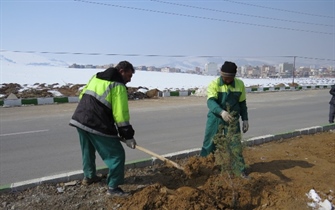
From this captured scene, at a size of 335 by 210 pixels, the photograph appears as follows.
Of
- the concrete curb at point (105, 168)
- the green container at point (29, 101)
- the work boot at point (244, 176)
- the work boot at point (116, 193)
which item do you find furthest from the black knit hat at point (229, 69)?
the green container at point (29, 101)

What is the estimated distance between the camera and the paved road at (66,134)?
17.4 feet

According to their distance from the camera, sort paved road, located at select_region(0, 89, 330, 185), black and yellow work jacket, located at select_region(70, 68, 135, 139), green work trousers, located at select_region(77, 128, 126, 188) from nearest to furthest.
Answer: black and yellow work jacket, located at select_region(70, 68, 135, 139), green work trousers, located at select_region(77, 128, 126, 188), paved road, located at select_region(0, 89, 330, 185)

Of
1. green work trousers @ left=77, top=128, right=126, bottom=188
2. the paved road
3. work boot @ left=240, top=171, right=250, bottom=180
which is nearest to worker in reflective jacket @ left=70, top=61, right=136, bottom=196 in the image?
green work trousers @ left=77, top=128, right=126, bottom=188

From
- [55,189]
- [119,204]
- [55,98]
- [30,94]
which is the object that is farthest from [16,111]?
[119,204]

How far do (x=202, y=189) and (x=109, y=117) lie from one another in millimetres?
1407

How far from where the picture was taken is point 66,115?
10977 millimetres

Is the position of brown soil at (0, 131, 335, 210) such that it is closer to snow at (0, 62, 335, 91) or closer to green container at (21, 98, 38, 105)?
green container at (21, 98, 38, 105)

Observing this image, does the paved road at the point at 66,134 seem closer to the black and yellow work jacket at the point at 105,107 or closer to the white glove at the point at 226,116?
the black and yellow work jacket at the point at 105,107

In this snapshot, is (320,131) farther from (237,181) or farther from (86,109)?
(86,109)

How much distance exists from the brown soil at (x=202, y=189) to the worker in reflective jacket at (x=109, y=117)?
1.10 ft

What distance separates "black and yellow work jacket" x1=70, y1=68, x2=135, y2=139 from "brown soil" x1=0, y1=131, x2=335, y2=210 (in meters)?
0.79

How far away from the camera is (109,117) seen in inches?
137

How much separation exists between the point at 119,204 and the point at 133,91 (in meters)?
14.4

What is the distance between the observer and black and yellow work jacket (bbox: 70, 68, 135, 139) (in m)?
3.32
